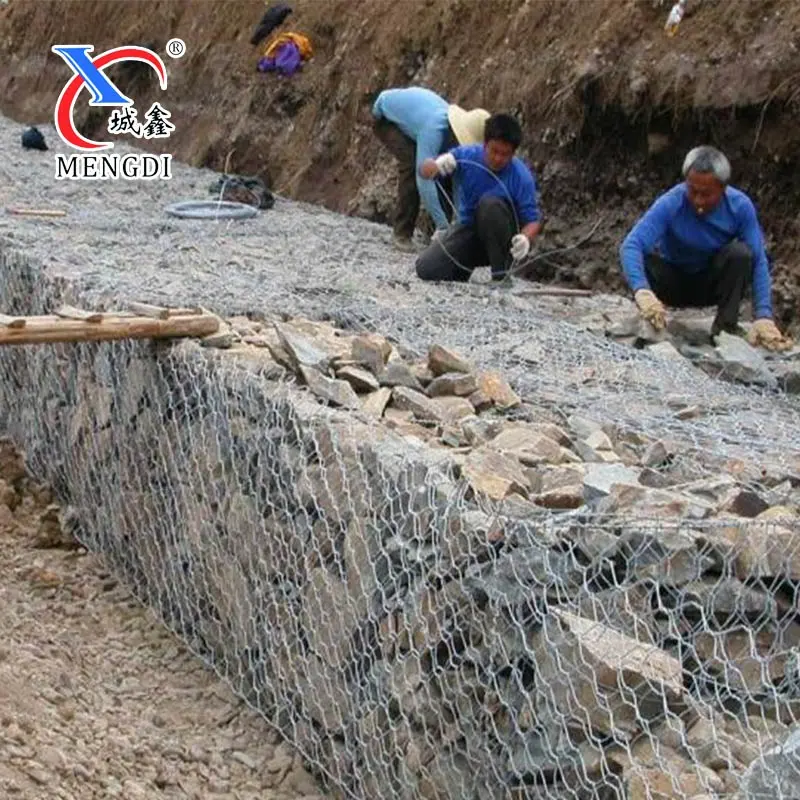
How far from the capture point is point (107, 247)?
7734 millimetres

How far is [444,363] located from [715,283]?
232cm

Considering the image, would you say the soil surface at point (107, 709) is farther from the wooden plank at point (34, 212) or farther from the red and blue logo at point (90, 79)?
the red and blue logo at point (90, 79)

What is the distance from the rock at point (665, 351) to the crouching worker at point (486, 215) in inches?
57.2

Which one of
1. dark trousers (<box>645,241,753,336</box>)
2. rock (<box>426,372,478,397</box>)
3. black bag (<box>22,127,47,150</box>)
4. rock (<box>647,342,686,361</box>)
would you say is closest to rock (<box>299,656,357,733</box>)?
rock (<box>426,372,478,397</box>)

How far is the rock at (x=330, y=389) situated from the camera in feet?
14.9

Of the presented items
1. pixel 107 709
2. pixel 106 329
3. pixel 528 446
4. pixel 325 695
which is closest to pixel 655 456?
pixel 528 446

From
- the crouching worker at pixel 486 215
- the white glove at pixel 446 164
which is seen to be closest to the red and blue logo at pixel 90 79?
the white glove at pixel 446 164

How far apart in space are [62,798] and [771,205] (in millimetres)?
6017

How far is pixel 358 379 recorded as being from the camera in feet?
15.6

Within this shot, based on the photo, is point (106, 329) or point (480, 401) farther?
point (106, 329)

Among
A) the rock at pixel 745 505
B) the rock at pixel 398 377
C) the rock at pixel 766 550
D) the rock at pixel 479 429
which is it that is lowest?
the rock at pixel 398 377

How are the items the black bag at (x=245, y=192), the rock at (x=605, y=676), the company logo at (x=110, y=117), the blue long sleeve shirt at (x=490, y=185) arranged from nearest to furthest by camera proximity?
1. the rock at (x=605, y=676)
2. the blue long sleeve shirt at (x=490, y=185)
3. the black bag at (x=245, y=192)
4. the company logo at (x=110, y=117)

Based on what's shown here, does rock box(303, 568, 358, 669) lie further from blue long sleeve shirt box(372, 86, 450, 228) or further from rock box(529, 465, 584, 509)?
blue long sleeve shirt box(372, 86, 450, 228)

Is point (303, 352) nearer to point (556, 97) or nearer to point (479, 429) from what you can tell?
point (479, 429)
